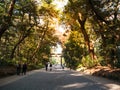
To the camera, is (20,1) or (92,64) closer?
(20,1)

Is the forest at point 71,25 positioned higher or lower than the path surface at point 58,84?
higher

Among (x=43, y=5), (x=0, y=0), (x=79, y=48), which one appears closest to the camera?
(x=0, y=0)

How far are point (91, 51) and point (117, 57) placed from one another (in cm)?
591

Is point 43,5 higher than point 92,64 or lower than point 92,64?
higher

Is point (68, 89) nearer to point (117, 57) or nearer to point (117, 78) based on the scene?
point (117, 78)

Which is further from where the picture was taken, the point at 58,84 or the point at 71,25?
the point at 71,25

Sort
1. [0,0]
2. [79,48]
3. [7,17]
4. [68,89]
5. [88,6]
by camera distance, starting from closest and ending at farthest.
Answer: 1. [68,89]
2. [7,17]
3. [0,0]
4. [88,6]
5. [79,48]

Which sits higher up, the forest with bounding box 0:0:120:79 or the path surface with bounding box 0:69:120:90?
the forest with bounding box 0:0:120:79

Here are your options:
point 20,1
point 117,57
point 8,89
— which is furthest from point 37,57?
point 8,89

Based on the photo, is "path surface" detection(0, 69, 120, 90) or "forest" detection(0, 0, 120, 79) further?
"forest" detection(0, 0, 120, 79)

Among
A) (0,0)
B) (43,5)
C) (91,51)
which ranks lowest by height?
(91,51)

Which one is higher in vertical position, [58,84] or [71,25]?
[71,25]

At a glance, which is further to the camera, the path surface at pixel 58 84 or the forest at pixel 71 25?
the forest at pixel 71 25

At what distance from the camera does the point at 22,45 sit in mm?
65125
